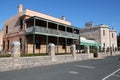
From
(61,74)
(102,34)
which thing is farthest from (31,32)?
(102,34)

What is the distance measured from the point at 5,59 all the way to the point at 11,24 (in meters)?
17.1

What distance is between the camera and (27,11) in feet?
82.4

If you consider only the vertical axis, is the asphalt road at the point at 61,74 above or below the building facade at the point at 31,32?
below

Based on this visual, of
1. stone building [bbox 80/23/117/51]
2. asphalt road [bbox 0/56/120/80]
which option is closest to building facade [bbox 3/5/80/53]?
asphalt road [bbox 0/56/120/80]

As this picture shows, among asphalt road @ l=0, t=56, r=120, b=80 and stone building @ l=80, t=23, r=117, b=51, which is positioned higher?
stone building @ l=80, t=23, r=117, b=51

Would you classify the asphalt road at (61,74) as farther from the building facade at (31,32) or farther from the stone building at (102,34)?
the stone building at (102,34)

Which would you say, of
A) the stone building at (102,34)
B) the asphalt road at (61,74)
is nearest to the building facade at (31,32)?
the asphalt road at (61,74)

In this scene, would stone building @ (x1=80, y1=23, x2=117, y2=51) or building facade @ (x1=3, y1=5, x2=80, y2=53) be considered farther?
stone building @ (x1=80, y1=23, x2=117, y2=51)

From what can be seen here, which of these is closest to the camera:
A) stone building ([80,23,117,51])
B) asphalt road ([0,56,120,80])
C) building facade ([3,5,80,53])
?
asphalt road ([0,56,120,80])

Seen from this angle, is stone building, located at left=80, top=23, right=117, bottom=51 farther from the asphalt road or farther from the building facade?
the asphalt road

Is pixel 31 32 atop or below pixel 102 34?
below

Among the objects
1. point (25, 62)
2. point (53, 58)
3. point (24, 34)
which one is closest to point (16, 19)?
point (24, 34)

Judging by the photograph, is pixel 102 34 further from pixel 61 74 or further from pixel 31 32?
pixel 61 74

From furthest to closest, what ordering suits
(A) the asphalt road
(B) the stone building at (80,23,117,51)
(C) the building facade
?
1. (B) the stone building at (80,23,117,51)
2. (C) the building facade
3. (A) the asphalt road
